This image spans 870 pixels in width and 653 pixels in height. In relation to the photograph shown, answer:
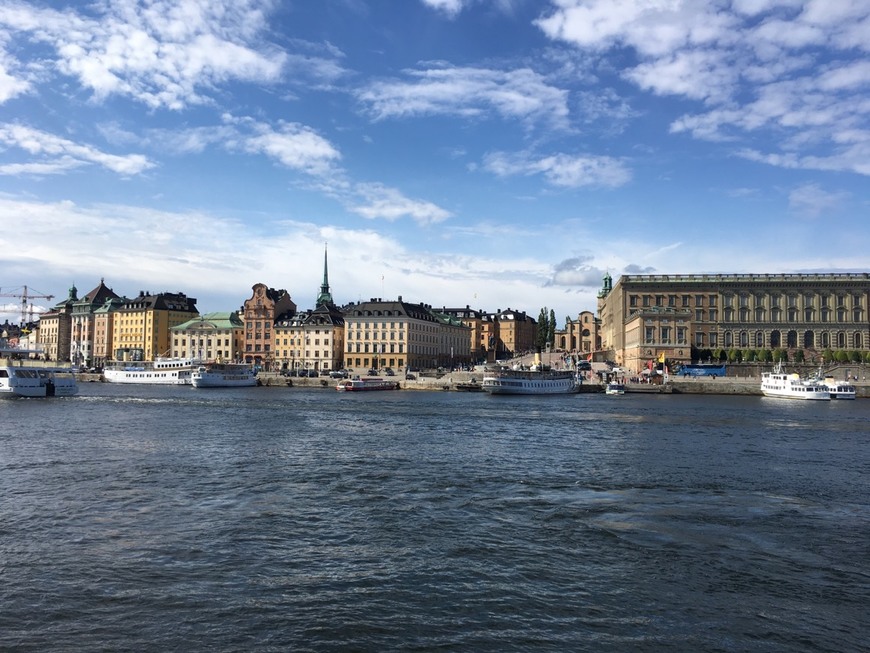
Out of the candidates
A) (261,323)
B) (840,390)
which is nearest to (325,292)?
(261,323)

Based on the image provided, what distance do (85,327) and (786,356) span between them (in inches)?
6757

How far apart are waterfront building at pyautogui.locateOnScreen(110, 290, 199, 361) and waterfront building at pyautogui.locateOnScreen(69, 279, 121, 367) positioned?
7.80m

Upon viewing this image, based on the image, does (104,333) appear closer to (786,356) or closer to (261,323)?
(261,323)

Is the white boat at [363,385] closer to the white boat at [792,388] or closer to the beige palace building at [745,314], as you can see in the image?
the beige palace building at [745,314]

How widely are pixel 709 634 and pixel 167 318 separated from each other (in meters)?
183

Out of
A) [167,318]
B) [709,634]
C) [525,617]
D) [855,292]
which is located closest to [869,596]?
[709,634]

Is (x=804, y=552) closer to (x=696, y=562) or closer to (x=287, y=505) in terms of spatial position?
(x=696, y=562)

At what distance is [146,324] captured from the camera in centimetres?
17912

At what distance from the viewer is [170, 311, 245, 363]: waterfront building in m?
168

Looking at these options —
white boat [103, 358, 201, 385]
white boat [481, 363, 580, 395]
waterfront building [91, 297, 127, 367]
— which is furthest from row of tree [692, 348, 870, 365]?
waterfront building [91, 297, 127, 367]

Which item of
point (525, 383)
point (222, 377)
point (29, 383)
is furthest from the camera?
point (222, 377)

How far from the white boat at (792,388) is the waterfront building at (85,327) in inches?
6271

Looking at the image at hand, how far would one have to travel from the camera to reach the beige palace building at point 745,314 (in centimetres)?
13088

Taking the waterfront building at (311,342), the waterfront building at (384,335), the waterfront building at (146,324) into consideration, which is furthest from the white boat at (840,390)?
the waterfront building at (146,324)
